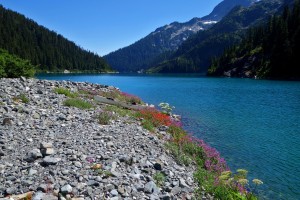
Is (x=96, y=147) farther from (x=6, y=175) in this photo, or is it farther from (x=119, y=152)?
(x=6, y=175)

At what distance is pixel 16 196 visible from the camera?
7.91m

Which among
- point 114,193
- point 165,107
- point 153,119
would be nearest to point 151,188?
point 114,193

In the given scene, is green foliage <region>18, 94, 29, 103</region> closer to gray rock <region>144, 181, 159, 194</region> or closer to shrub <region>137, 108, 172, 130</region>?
shrub <region>137, 108, 172, 130</region>

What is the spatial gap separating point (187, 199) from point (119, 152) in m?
3.95

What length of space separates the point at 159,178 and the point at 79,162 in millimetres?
3028

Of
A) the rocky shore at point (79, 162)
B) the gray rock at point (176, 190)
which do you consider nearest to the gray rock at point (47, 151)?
the rocky shore at point (79, 162)

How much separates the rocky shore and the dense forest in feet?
370

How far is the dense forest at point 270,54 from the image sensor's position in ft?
403

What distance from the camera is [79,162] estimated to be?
10.5 metres

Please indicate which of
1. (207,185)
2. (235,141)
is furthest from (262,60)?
(207,185)

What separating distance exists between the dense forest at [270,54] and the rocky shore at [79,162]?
113m

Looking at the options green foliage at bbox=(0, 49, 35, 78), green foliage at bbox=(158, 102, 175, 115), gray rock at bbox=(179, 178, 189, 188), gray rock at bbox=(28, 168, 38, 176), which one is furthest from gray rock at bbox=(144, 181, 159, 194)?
green foliage at bbox=(0, 49, 35, 78)

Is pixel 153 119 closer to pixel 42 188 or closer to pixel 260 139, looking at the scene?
pixel 260 139

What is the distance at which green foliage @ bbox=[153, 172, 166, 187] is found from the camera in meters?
10.5
